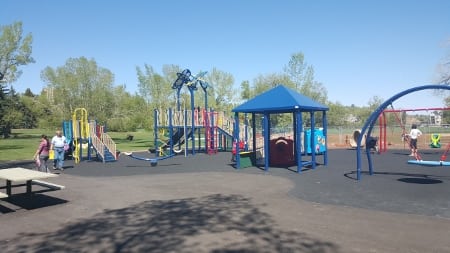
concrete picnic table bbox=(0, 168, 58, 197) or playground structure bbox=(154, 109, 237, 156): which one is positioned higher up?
playground structure bbox=(154, 109, 237, 156)

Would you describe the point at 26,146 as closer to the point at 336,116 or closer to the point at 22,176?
the point at 22,176

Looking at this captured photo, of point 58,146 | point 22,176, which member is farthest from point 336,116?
point 22,176

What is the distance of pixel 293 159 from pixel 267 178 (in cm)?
515

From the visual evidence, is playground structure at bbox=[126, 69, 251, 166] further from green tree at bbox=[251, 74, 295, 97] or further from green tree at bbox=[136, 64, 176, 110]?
green tree at bbox=[251, 74, 295, 97]

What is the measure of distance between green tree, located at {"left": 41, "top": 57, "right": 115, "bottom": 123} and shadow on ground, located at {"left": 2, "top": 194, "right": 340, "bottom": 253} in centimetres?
3089

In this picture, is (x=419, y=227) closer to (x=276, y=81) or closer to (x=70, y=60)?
(x=70, y=60)

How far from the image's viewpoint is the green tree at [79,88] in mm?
36500

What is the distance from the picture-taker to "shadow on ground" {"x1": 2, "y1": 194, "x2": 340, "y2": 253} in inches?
225

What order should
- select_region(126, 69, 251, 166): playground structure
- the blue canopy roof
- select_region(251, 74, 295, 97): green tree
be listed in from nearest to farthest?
the blue canopy roof < select_region(126, 69, 251, 166): playground structure < select_region(251, 74, 295, 97): green tree

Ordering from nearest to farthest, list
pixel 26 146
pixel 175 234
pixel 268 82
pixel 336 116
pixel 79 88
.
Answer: pixel 175 234, pixel 26 146, pixel 79 88, pixel 268 82, pixel 336 116

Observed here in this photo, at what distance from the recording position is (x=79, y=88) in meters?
36.9

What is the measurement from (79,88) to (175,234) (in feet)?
111

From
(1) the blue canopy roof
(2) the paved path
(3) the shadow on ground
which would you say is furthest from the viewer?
(1) the blue canopy roof

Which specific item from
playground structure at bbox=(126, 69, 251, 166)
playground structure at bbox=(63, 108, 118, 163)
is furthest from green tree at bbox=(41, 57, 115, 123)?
playground structure at bbox=(63, 108, 118, 163)
